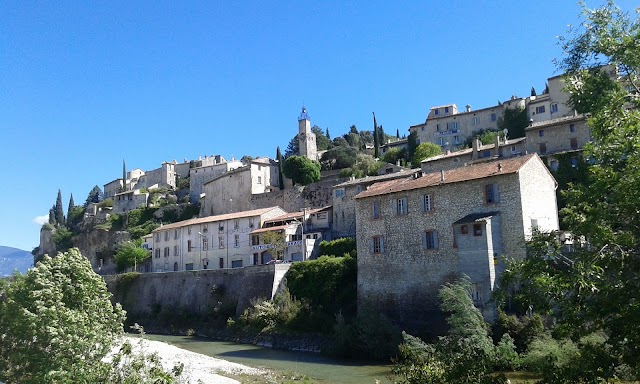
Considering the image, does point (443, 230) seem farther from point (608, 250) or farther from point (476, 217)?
point (608, 250)

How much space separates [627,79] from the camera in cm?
1168

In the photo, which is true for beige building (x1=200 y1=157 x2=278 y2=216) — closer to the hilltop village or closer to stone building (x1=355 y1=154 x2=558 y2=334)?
the hilltop village

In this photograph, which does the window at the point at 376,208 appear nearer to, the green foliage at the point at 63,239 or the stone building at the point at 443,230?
the stone building at the point at 443,230

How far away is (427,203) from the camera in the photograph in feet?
114

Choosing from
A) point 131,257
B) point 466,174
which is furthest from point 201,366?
point 131,257

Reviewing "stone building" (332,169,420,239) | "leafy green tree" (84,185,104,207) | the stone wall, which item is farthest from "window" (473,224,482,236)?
"leafy green tree" (84,185,104,207)

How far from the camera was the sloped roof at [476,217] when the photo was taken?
31.3 m

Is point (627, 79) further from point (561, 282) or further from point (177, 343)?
point (177, 343)

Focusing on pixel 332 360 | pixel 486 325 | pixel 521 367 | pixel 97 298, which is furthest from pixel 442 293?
pixel 97 298

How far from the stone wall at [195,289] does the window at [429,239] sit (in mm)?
14009

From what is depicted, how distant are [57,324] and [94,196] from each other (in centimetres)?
11769

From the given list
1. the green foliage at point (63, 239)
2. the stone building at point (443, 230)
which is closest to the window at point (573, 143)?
the stone building at point (443, 230)

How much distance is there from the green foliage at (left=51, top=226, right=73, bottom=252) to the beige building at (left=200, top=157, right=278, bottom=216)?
3148 cm

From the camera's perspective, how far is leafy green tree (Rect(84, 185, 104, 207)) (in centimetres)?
12093
